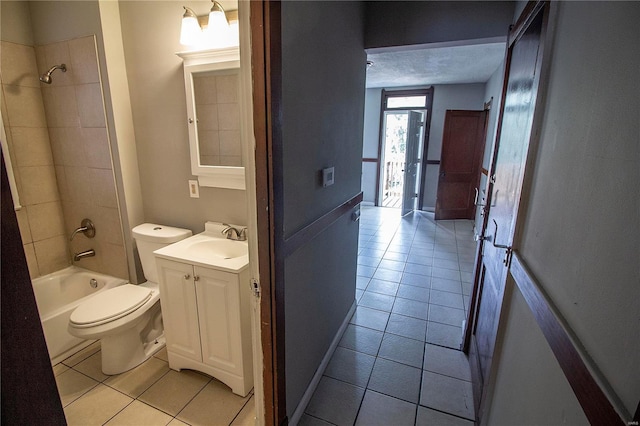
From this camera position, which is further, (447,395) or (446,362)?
(446,362)

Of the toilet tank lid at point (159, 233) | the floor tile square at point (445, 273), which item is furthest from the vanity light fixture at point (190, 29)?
the floor tile square at point (445, 273)

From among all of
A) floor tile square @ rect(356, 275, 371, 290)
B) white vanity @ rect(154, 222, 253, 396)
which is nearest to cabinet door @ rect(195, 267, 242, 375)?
white vanity @ rect(154, 222, 253, 396)

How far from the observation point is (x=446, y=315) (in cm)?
253

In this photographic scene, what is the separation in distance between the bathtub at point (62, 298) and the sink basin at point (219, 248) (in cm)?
96

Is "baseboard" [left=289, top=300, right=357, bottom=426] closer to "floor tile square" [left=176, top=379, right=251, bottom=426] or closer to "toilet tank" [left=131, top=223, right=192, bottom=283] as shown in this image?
"floor tile square" [left=176, top=379, right=251, bottom=426]

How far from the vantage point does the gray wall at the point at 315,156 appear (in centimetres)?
118

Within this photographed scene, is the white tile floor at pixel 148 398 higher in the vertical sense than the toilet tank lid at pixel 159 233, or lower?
lower

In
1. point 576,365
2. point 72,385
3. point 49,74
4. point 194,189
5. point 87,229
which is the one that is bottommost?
point 72,385

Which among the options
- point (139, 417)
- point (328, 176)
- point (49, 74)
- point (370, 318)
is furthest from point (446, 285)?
point (49, 74)

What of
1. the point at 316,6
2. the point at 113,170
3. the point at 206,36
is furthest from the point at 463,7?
the point at 113,170

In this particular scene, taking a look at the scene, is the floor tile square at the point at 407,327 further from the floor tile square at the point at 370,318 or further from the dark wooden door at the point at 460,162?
the dark wooden door at the point at 460,162

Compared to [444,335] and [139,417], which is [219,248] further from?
[444,335]

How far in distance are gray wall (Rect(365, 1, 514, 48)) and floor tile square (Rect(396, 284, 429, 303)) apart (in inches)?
82.2

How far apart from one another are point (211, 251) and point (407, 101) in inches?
208
